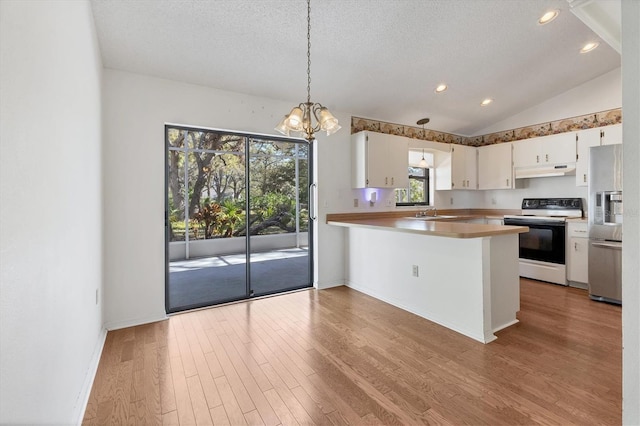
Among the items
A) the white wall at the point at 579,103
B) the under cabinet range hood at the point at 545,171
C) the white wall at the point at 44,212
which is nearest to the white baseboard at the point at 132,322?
the white wall at the point at 44,212

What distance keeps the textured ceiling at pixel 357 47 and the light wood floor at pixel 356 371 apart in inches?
104

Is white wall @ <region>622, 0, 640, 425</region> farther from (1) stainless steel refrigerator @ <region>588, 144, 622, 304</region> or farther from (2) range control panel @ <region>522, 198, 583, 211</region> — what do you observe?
(2) range control panel @ <region>522, 198, 583, 211</region>

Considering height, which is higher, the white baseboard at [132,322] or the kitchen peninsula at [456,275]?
the kitchen peninsula at [456,275]

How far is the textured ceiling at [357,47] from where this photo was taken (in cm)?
242

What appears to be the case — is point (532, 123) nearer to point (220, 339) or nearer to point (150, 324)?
point (220, 339)

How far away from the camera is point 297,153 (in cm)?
541

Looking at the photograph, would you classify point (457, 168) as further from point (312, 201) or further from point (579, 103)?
point (312, 201)

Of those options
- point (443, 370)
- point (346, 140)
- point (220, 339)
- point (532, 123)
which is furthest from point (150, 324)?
point (532, 123)

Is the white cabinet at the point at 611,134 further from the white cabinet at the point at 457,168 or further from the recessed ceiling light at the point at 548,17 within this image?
the recessed ceiling light at the point at 548,17

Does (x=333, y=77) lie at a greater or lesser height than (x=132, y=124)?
greater

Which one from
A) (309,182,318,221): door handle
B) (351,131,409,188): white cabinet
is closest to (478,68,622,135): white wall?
(351,131,409,188): white cabinet

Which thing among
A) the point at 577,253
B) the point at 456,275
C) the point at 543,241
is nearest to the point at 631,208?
the point at 456,275

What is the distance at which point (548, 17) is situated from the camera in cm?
284

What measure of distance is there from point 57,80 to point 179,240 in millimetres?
4809
